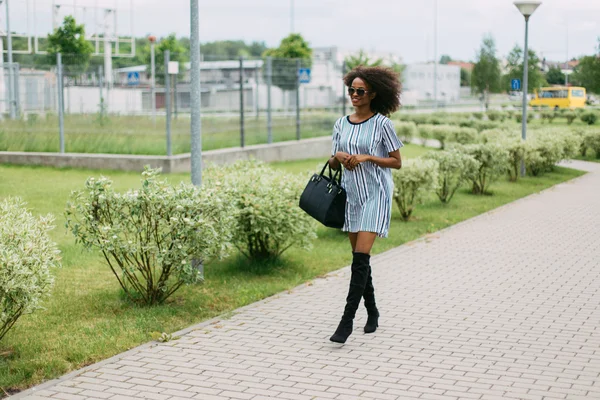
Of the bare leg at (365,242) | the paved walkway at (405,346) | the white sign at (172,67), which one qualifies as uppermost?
the white sign at (172,67)

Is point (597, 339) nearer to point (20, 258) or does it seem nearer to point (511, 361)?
point (511, 361)

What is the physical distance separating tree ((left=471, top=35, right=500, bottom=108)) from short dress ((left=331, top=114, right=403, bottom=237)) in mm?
57651

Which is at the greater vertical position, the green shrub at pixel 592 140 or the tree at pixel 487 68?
the tree at pixel 487 68

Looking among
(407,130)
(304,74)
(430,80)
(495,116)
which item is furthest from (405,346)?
(430,80)

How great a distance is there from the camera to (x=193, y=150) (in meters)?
7.84

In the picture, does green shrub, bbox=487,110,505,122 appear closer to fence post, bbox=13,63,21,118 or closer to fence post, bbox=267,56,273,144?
fence post, bbox=267,56,273,144

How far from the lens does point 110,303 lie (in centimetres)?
711

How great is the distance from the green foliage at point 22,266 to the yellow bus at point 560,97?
7132 cm

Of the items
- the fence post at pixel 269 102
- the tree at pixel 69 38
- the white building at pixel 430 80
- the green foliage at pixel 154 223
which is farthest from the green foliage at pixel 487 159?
the white building at pixel 430 80

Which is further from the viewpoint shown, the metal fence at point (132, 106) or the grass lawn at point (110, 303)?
the metal fence at point (132, 106)

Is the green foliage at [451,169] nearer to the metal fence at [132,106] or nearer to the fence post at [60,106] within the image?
the metal fence at [132,106]

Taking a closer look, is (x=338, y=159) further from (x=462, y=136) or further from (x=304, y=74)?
(x=462, y=136)

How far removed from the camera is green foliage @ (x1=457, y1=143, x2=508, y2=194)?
15.2 metres

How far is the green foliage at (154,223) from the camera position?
259 inches
